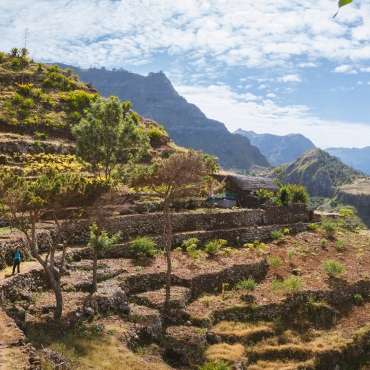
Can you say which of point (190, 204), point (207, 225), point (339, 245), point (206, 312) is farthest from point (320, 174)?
point (206, 312)

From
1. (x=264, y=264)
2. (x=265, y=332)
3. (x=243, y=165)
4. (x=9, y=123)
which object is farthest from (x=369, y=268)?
(x=243, y=165)

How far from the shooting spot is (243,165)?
190 m

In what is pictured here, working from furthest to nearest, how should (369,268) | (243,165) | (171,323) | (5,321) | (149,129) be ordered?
(243,165) < (149,129) < (369,268) < (171,323) < (5,321)

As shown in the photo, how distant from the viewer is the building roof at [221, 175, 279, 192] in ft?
103

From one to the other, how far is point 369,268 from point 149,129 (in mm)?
29312

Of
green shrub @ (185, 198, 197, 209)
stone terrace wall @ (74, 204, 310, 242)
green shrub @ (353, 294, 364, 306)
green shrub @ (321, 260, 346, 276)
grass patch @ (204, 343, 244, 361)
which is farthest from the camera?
green shrub @ (185, 198, 197, 209)

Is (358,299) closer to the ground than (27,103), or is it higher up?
closer to the ground

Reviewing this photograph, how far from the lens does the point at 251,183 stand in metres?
31.8

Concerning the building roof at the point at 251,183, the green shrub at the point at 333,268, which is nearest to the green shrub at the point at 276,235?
the green shrub at the point at 333,268

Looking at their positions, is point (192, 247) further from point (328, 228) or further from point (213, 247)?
point (328, 228)

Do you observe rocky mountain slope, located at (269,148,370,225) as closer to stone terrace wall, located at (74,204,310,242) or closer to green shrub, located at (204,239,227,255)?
stone terrace wall, located at (74,204,310,242)

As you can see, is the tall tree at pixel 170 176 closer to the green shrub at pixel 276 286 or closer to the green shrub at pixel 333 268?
the green shrub at pixel 276 286

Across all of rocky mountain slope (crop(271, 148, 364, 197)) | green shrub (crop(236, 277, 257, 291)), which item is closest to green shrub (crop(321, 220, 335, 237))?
green shrub (crop(236, 277, 257, 291))

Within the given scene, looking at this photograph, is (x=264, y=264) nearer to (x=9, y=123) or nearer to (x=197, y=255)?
(x=197, y=255)
